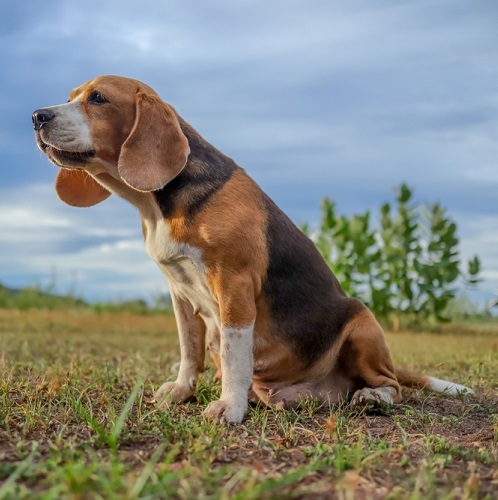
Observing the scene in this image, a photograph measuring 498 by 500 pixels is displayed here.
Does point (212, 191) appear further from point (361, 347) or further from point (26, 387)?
point (26, 387)

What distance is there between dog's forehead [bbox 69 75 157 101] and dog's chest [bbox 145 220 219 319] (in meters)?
0.77

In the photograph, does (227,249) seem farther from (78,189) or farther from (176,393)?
(78,189)

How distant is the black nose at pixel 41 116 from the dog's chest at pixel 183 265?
32.3 inches

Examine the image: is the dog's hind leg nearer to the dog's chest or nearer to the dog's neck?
the dog's chest

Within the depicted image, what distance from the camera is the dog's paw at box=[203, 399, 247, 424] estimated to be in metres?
3.64

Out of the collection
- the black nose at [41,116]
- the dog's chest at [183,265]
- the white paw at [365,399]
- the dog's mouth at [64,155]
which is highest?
the black nose at [41,116]

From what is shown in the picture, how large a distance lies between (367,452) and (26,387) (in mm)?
2350

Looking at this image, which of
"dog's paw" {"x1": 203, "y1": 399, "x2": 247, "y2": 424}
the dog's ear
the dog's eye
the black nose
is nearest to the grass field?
"dog's paw" {"x1": 203, "y1": 399, "x2": 247, "y2": 424}

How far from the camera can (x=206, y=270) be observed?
12.5 feet

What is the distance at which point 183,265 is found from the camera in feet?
12.8

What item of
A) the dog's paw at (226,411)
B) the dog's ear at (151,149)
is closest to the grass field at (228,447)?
the dog's paw at (226,411)

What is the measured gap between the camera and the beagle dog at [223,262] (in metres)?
3.76

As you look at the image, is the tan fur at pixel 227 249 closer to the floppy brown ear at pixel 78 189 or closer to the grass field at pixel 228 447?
the grass field at pixel 228 447

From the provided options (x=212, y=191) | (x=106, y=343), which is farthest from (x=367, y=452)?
(x=106, y=343)
